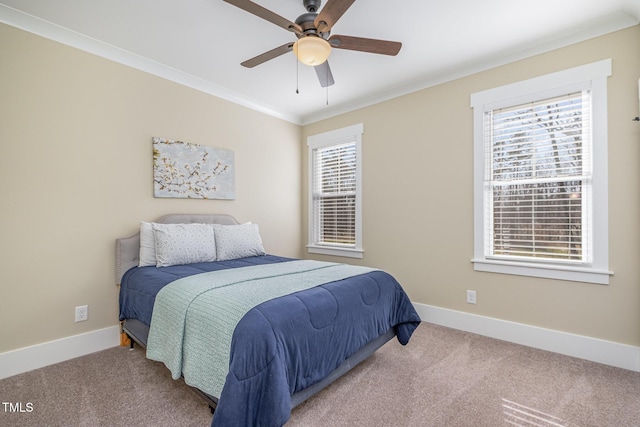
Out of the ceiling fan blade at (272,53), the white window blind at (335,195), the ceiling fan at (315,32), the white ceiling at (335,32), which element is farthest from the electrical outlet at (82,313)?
the white window blind at (335,195)

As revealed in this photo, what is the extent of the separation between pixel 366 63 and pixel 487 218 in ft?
6.35

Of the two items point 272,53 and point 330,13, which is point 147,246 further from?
point 330,13

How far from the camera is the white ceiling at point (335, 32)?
7.02ft

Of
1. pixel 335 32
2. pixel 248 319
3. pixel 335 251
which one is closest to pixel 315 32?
pixel 335 32

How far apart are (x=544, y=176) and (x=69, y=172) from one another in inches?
160

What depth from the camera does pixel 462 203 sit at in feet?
9.92

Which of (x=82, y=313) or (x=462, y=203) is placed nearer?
(x=82, y=313)

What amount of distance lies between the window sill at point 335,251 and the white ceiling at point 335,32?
2069 millimetres

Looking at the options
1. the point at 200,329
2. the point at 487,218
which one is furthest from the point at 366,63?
the point at 200,329

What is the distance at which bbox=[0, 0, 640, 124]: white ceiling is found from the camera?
2.14m

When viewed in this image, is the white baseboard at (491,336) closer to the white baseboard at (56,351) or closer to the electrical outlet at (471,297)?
the white baseboard at (56,351)

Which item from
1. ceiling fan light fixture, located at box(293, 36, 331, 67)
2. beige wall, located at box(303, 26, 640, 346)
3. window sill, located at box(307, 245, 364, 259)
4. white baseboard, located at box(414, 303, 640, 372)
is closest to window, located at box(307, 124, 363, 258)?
window sill, located at box(307, 245, 364, 259)

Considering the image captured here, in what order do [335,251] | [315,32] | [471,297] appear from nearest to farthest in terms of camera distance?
[315,32] → [471,297] → [335,251]

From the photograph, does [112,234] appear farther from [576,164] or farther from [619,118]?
[619,118]
